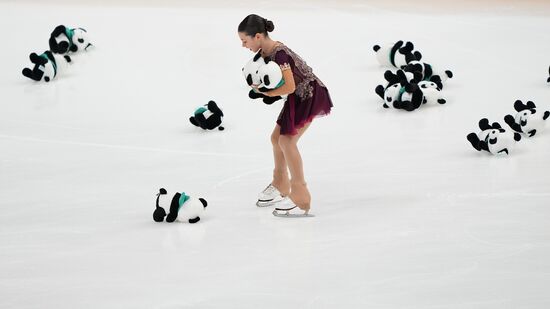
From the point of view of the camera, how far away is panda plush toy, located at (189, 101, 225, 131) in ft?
16.0

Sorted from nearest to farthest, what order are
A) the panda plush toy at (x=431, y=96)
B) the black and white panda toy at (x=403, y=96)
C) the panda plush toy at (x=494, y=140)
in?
1. the panda plush toy at (x=494, y=140)
2. the black and white panda toy at (x=403, y=96)
3. the panda plush toy at (x=431, y=96)

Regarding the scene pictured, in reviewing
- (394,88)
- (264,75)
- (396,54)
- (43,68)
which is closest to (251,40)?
(264,75)

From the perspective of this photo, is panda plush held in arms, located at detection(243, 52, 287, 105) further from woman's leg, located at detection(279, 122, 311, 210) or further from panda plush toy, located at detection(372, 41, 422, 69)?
panda plush toy, located at detection(372, 41, 422, 69)

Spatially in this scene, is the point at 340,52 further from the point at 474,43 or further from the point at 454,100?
the point at 454,100

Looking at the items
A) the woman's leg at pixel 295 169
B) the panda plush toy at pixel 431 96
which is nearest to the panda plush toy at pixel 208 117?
the panda plush toy at pixel 431 96

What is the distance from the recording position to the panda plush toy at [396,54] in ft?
19.4

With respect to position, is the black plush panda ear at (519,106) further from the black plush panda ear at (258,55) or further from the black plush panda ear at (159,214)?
the black plush panda ear at (159,214)

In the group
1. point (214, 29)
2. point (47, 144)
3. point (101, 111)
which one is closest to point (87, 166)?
point (47, 144)

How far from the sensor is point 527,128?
4.66m

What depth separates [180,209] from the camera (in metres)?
3.54

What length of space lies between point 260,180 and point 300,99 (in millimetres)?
604

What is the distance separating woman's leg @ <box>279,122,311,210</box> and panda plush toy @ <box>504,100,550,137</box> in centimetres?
148

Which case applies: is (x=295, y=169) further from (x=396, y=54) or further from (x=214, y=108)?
(x=396, y=54)

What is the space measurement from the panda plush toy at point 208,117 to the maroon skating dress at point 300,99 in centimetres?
132
